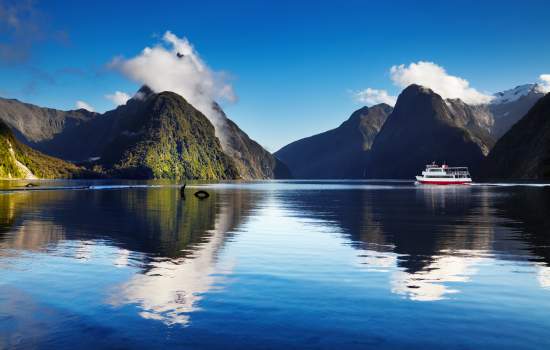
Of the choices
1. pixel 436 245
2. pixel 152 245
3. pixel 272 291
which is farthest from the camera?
pixel 436 245

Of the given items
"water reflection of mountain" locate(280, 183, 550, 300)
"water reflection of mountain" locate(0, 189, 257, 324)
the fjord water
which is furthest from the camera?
"water reflection of mountain" locate(280, 183, 550, 300)

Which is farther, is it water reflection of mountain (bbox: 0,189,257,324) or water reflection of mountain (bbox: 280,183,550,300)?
water reflection of mountain (bbox: 280,183,550,300)

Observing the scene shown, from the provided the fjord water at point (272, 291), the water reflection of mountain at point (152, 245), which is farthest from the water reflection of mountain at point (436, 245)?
the water reflection of mountain at point (152, 245)

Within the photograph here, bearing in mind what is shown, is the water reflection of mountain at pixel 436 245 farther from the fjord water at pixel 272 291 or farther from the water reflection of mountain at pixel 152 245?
the water reflection of mountain at pixel 152 245

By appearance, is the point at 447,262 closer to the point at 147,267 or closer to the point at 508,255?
the point at 508,255

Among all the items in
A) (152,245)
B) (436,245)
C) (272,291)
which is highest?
(152,245)

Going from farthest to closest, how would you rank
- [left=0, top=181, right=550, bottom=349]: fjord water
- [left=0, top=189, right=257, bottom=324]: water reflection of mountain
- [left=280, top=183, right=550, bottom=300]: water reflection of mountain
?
[left=280, top=183, right=550, bottom=300]: water reflection of mountain → [left=0, top=189, right=257, bottom=324]: water reflection of mountain → [left=0, top=181, right=550, bottom=349]: fjord water

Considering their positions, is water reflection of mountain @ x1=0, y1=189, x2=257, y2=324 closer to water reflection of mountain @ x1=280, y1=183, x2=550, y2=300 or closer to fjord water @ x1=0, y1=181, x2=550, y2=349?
fjord water @ x1=0, y1=181, x2=550, y2=349

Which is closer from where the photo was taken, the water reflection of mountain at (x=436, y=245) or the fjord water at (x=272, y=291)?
the fjord water at (x=272, y=291)

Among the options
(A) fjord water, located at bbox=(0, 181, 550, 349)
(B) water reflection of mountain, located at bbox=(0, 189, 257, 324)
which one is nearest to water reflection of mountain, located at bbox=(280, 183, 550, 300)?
(A) fjord water, located at bbox=(0, 181, 550, 349)

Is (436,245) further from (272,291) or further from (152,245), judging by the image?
(152,245)

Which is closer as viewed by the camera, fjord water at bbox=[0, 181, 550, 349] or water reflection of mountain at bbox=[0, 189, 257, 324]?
fjord water at bbox=[0, 181, 550, 349]

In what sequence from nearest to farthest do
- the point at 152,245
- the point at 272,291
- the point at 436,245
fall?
the point at 272,291
the point at 152,245
the point at 436,245

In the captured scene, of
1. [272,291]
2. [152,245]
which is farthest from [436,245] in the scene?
[152,245]
